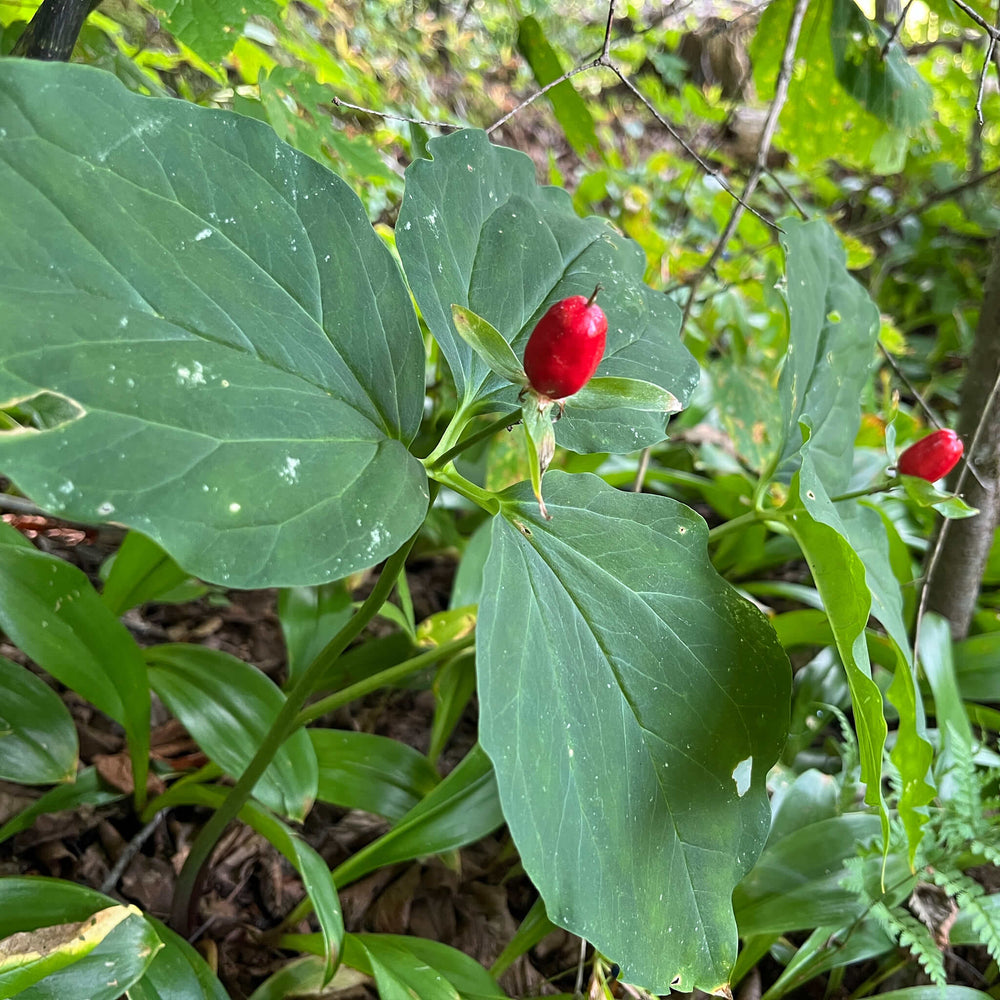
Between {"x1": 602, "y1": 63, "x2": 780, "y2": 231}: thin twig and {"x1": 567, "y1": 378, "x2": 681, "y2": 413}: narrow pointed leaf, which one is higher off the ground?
{"x1": 602, "y1": 63, "x2": 780, "y2": 231}: thin twig

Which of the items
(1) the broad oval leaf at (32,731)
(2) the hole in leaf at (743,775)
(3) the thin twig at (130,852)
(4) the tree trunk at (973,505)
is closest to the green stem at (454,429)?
(2) the hole in leaf at (743,775)

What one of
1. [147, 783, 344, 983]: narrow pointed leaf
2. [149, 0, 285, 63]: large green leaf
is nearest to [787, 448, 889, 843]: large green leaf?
[147, 783, 344, 983]: narrow pointed leaf

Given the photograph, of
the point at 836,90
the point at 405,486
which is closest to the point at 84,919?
the point at 405,486

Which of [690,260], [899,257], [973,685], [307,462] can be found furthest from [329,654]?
[899,257]

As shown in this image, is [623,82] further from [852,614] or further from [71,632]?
[71,632]

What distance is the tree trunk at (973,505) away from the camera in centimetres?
139

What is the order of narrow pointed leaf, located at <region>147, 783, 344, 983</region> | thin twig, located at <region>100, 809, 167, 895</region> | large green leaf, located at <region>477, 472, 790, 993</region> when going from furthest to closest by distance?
thin twig, located at <region>100, 809, 167, 895</region> → narrow pointed leaf, located at <region>147, 783, 344, 983</region> → large green leaf, located at <region>477, 472, 790, 993</region>

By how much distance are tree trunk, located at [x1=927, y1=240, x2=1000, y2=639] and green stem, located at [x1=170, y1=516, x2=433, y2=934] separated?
1.14 meters

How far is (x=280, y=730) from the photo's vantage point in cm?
82

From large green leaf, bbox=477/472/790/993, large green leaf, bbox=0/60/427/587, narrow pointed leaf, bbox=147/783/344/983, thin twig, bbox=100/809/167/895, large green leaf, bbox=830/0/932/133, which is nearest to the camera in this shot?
large green leaf, bbox=0/60/427/587

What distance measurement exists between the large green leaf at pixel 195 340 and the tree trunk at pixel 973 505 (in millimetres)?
1183

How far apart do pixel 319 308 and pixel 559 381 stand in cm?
24

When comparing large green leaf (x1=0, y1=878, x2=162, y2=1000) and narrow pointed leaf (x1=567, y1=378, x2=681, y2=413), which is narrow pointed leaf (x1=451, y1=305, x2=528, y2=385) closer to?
narrow pointed leaf (x1=567, y1=378, x2=681, y2=413)

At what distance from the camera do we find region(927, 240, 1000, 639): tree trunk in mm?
1388
